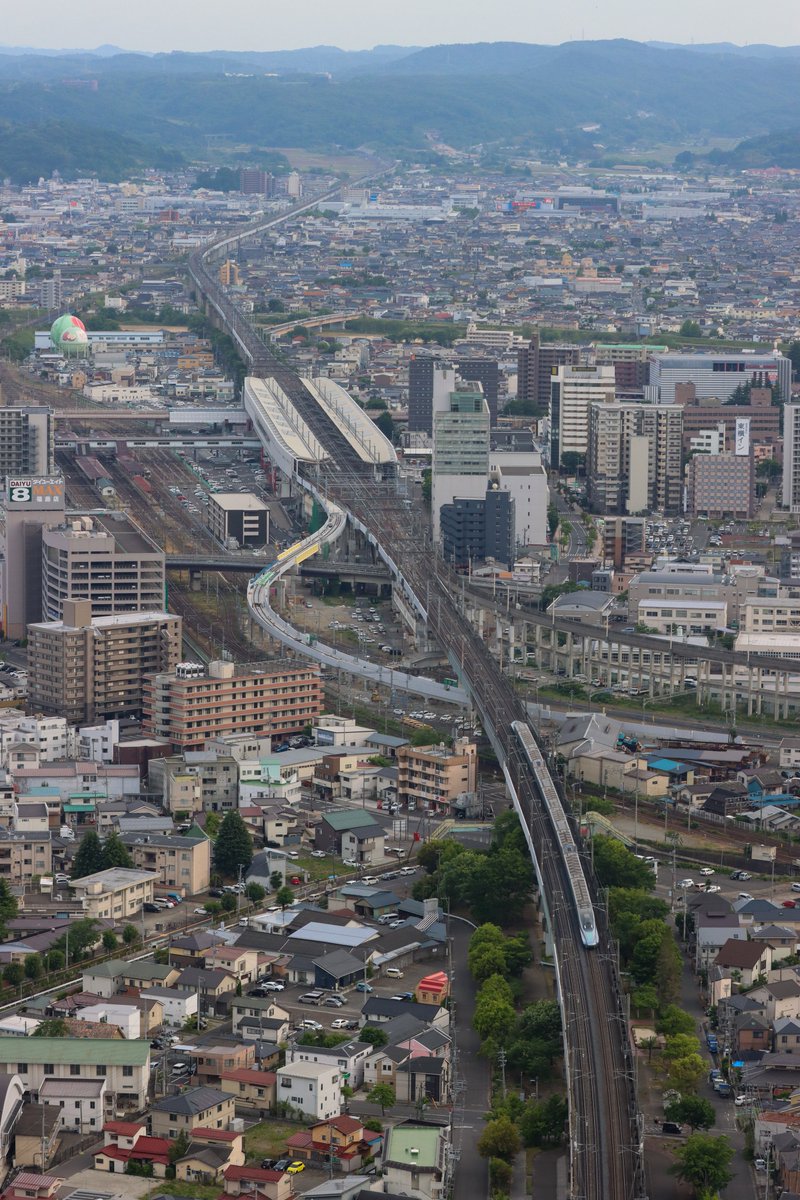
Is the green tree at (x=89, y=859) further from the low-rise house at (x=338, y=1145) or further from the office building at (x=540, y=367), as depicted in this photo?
the office building at (x=540, y=367)

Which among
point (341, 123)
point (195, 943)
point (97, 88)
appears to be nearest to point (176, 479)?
point (195, 943)

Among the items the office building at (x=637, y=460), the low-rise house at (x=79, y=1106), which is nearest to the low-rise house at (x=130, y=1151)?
the low-rise house at (x=79, y=1106)

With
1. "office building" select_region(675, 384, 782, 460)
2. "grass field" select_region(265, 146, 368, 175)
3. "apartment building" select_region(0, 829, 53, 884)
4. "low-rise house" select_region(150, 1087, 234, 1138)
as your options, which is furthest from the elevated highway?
"grass field" select_region(265, 146, 368, 175)

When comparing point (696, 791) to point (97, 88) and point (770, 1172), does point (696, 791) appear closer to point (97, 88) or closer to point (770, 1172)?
point (770, 1172)

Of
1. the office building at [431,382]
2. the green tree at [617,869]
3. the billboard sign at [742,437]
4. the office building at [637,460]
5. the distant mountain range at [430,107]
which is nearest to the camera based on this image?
the green tree at [617,869]

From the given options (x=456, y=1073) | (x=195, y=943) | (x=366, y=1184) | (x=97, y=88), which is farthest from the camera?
(x=97, y=88)

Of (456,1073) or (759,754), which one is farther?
(759,754)
